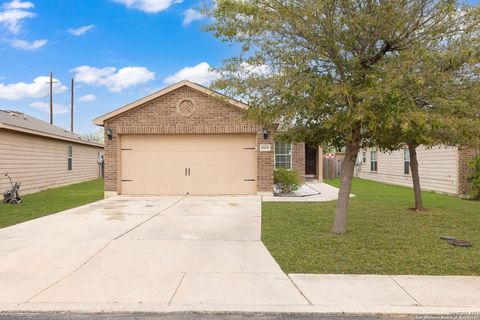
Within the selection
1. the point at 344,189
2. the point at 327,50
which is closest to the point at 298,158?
the point at 344,189

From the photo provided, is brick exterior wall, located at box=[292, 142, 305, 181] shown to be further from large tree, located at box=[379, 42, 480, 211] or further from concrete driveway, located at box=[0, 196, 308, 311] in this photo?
large tree, located at box=[379, 42, 480, 211]

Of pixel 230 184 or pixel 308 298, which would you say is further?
pixel 230 184

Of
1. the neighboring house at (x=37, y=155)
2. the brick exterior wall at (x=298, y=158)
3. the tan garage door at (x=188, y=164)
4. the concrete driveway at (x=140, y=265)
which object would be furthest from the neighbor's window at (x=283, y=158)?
the neighboring house at (x=37, y=155)

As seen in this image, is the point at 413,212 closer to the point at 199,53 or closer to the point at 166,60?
the point at 199,53

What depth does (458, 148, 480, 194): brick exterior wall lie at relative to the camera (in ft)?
49.2

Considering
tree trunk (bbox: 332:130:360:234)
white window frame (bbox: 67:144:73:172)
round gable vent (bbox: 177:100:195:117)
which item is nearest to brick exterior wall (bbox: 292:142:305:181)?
round gable vent (bbox: 177:100:195:117)

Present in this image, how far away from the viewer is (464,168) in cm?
1519

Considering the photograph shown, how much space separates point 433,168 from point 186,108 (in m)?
11.5

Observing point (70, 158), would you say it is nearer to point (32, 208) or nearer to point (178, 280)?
point (32, 208)

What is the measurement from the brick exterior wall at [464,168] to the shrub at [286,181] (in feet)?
20.8

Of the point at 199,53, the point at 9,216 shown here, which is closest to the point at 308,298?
the point at 9,216

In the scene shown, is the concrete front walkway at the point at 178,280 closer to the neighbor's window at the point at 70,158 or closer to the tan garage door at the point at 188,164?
the tan garage door at the point at 188,164

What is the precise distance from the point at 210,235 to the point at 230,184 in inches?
281

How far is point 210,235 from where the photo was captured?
7840 mm
